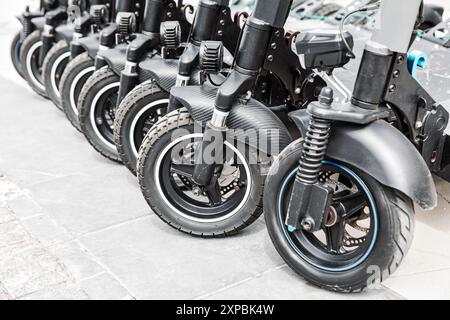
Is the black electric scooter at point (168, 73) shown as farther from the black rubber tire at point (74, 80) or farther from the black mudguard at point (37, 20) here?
the black mudguard at point (37, 20)

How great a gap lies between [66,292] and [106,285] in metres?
0.16

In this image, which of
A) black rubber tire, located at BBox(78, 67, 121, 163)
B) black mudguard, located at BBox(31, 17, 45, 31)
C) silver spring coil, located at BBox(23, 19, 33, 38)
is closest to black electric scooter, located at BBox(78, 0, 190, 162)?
black rubber tire, located at BBox(78, 67, 121, 163)

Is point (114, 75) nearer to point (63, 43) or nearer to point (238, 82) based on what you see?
point (63, 43)

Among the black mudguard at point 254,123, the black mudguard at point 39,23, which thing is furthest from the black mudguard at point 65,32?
the black mudguard at point 254,123

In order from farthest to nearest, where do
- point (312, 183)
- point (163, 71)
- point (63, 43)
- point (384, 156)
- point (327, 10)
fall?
point (327, 10) < point (63, 43) < point (163, 71) < point (312, 183) < point (384, 156)

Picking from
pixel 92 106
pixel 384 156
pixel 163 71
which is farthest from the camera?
pixel 92 106

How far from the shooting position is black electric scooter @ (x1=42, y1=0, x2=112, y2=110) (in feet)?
14.4

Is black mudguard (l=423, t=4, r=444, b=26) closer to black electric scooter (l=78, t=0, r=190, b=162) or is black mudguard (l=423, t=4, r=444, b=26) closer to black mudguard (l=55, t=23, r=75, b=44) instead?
black electric scooter (l=78, t=0, r=190, b=162)

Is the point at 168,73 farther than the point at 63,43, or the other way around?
the point at 63,43

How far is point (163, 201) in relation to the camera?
304 cm

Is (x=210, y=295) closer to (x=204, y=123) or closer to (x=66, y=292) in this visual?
(x=66, y=292)

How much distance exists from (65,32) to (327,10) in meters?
2.08

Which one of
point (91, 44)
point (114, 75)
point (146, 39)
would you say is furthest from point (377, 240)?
point (91, 44)
